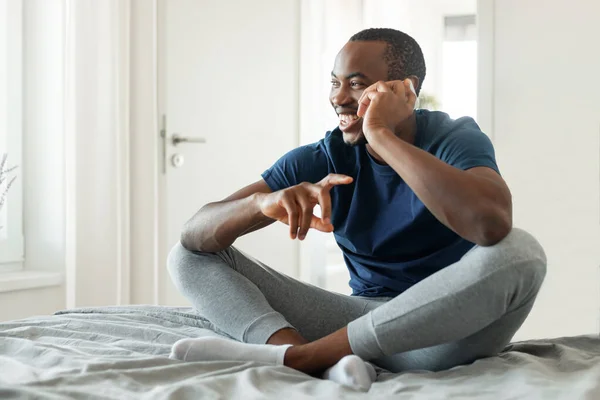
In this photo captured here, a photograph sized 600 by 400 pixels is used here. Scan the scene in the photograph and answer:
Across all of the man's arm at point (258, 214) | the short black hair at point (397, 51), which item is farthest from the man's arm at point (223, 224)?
the short black hair at point (397, 51)

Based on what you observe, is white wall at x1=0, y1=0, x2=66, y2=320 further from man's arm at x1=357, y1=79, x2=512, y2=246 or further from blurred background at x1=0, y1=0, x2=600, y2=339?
man's arm at x1=357, y1=79, x2=512, y2=246

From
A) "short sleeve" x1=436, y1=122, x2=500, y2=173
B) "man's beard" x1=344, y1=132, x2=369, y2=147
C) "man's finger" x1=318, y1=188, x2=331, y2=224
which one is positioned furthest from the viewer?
"man's beard" x1=344, y1=132, x2=369, y2=147

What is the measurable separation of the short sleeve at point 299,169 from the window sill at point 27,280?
1.34m

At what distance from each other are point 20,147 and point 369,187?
5.76 ft

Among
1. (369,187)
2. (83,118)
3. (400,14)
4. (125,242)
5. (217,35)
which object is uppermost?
(400,14)

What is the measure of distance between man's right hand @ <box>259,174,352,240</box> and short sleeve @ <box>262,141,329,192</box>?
1.05 ft

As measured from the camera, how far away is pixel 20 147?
9.87 ft

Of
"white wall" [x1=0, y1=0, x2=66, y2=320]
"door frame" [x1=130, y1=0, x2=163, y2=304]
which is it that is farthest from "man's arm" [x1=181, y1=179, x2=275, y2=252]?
"door frame" [x1=130, y1=0, x2=163, y2=304]

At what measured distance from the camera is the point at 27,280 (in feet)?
9.23

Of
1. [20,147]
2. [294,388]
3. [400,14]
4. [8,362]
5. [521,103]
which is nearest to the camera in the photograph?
[294,388]

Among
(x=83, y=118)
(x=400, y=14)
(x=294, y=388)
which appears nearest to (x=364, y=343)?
(x=294, y=388)

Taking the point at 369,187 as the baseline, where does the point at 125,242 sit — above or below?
below

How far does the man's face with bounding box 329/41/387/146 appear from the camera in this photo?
1.80m

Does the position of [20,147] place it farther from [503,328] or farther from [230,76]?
[503,328]
